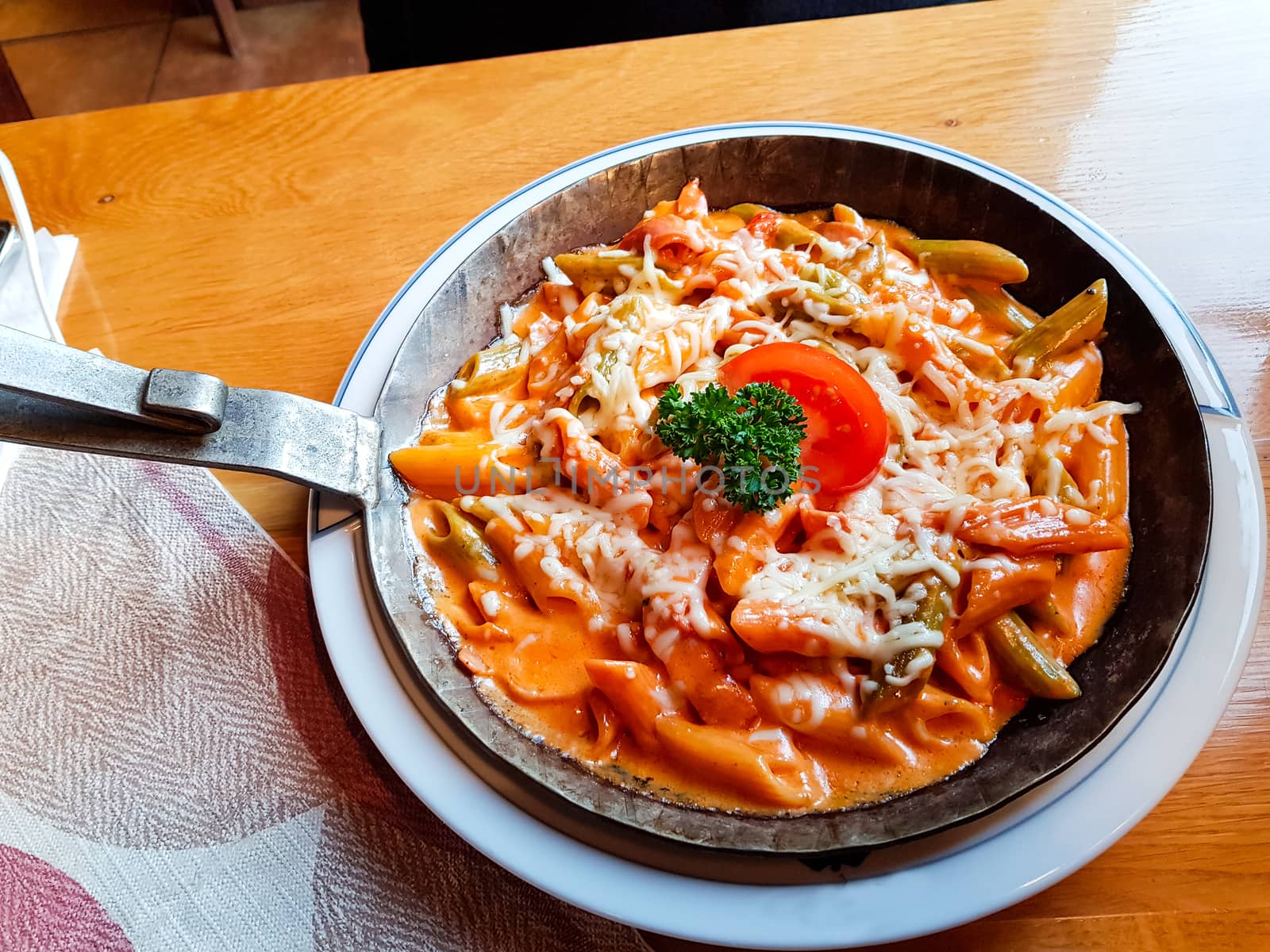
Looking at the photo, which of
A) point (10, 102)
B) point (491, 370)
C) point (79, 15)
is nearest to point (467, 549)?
point (491, 370)

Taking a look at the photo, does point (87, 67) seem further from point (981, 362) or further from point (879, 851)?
point (879, 851)

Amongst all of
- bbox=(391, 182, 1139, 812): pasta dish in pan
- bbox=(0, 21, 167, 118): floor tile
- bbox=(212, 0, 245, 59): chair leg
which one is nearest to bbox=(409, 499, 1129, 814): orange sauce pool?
bbox=(391, 182, 1139, 812): pasta dish in pan

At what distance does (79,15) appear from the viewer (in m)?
5.53

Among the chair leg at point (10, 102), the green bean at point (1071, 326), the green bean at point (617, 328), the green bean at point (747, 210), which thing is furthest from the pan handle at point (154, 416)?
the chair leg at point (10, 102)

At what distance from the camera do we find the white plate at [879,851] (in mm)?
1213

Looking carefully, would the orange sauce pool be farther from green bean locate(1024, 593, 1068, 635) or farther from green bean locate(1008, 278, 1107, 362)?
green bean locate(1008, 278, 1107, 362)

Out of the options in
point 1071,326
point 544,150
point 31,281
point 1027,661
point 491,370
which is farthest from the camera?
point 544,150

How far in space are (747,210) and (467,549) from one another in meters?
1.09

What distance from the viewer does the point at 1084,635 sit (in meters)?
1.48

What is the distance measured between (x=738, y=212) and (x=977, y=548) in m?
1.03

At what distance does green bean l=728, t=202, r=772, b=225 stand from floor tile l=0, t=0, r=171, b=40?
5.35 metres

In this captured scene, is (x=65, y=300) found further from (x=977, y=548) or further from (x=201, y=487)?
(x=977, y=548)

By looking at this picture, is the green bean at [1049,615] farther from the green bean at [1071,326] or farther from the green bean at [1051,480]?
the green bean at [1071,326]

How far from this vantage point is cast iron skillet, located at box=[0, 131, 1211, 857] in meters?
1.24
